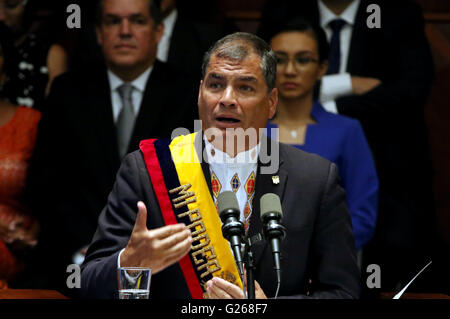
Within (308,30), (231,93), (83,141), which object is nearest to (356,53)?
(308,30)

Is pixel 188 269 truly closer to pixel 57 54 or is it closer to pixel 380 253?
pixel 380 253

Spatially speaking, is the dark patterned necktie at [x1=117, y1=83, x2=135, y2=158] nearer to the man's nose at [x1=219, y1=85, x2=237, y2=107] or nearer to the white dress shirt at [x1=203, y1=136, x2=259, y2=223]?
the white dress shirt at [x1=203, y1=136, x2=259, y2=223]

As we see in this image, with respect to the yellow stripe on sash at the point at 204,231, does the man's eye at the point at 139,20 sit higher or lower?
higher

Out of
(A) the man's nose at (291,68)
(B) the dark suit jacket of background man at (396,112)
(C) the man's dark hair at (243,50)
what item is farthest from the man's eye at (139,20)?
(C) the man's dark hair at (243,50)

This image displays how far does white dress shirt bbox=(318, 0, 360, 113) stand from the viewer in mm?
3729

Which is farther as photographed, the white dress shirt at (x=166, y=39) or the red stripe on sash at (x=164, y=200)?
the white dress shirt at (x=166, y=39)

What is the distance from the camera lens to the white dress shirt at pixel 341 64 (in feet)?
12.2

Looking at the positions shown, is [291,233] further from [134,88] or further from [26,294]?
[134,88]

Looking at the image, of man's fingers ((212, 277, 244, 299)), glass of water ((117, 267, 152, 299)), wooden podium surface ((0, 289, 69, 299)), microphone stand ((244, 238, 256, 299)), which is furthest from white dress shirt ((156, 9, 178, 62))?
microphone stand ((244, 238, 256, 299))

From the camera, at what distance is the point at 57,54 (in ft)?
13.0

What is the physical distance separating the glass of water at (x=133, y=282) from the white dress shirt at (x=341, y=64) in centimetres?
194

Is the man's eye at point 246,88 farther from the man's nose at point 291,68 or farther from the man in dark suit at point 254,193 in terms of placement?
the man's nose at point 291,68

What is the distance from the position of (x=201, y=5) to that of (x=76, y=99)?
3.90 ft

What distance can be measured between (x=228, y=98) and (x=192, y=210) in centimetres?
37
